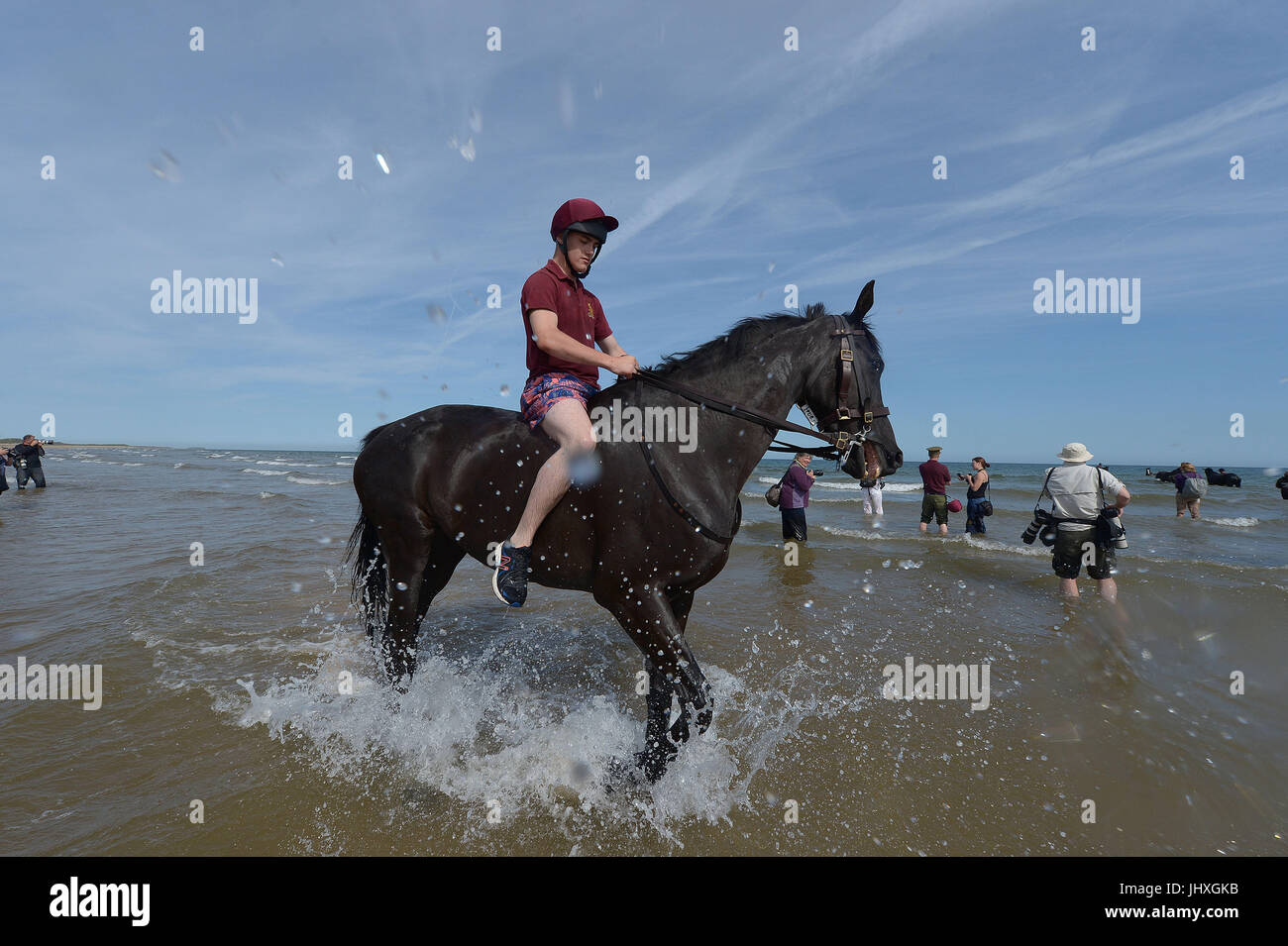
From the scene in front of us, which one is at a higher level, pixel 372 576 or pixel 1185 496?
pixel 372 576

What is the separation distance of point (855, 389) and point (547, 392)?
1844 mm

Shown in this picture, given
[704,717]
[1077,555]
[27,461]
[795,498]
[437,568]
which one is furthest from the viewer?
[27,461]

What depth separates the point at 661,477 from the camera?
3.11 m

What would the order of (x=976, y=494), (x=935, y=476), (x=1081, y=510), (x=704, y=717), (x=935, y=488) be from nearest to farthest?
(x=704, y=717)
(x=1081, y=510)
(x=976, y=494)
(x=935, y=476)
(x=935, y=488)

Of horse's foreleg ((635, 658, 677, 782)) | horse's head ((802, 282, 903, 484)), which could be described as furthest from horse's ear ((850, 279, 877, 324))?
horse's foreleg ((635, 658, 677, 782))

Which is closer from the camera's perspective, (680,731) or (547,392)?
(680,731)

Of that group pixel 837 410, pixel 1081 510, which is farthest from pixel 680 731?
pixel 1081 510

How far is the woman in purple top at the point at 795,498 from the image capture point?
38.8ft

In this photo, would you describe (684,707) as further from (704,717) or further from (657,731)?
(657,731)

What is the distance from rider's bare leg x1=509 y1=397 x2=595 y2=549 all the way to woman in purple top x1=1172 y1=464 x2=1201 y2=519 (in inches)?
1038

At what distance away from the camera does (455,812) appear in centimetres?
297

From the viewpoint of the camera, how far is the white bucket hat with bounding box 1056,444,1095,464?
7715mm

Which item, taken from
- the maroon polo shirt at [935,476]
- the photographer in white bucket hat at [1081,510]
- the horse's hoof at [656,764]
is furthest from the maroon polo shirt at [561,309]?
the maroon polo shirt at [935,476]
